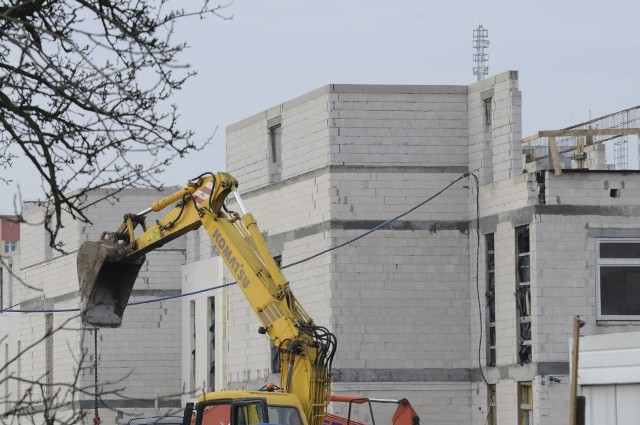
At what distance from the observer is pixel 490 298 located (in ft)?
96.4

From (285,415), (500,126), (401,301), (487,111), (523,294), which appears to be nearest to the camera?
(285,415)

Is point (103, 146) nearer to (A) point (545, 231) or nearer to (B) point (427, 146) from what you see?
(A) point (545, 231)

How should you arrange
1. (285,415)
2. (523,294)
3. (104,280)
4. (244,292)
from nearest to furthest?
1. (285,415)
2. (244,292)
3. (104,280)
4. (523,294)

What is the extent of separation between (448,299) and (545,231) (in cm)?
308

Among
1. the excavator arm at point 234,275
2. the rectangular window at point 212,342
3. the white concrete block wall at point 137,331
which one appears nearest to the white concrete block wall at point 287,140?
the rectangular window at point 212,342

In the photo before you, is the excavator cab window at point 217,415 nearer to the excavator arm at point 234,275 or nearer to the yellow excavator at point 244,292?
the yellow excavator at point 244,292

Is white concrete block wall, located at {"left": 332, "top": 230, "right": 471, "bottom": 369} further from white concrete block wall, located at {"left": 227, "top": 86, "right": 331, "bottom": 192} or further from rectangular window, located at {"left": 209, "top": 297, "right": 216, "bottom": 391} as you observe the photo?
rectangular window, located at {"left": 209, "top": 297, "right": 216, "bottom": 391}

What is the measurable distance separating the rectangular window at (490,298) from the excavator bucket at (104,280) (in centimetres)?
743

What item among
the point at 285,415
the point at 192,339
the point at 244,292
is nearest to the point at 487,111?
the point at 244,292

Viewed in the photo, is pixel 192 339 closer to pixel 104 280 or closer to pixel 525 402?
pixel 525 402

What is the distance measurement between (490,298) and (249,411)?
952 cm

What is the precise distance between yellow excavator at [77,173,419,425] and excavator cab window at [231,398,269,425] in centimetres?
1

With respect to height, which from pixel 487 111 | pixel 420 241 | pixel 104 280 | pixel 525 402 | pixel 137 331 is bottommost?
pixel 525 402

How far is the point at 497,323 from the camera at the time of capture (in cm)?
2897
